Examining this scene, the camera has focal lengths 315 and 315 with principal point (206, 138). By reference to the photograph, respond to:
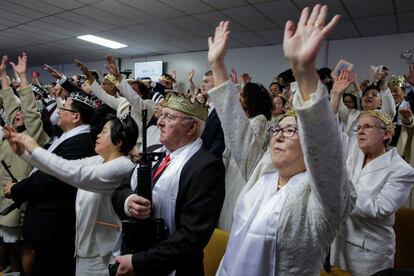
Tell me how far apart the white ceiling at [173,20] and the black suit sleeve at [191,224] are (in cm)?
380

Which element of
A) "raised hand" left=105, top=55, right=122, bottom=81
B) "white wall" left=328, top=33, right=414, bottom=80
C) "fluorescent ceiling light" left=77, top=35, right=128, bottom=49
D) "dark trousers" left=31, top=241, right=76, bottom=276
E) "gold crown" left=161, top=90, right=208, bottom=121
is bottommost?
"dark trousers" left=31, top=241, right=76, bottom=276

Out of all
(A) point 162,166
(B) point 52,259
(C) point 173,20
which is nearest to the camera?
(A) point 162,166

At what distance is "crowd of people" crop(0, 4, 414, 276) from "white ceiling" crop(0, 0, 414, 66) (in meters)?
2.72

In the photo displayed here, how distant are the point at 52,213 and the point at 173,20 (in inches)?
172

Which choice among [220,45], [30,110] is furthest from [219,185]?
[30,110]

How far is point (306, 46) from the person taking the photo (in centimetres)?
73

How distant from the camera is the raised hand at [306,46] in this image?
28.2 inches

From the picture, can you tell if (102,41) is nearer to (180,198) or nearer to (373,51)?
(373,51)

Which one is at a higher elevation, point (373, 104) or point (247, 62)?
point (247, 62)

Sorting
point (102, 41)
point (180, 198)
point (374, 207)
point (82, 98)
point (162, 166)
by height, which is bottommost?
point (374, 207)

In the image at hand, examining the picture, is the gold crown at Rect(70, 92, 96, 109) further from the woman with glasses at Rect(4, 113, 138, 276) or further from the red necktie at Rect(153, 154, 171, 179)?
the red necktie at Rect(153, 154, 171, 179)

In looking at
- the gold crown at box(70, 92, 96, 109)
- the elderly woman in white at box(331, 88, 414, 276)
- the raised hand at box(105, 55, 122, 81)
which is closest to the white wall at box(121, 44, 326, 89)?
the raised hand at box(105, 55, 122, 81)

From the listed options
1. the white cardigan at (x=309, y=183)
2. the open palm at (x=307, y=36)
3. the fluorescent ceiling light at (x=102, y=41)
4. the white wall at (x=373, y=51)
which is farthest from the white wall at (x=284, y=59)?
the open palm at (x=307, y=36)

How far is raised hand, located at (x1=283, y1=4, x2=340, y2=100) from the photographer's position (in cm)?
72
